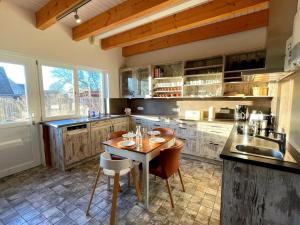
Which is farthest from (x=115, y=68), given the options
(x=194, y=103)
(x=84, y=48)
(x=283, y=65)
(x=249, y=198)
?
(x=249, y=198)

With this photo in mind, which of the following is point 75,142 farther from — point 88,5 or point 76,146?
point 88,5

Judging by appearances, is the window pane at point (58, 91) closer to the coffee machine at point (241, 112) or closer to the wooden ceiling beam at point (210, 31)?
the wooden ceiling beam at point (210, 31)

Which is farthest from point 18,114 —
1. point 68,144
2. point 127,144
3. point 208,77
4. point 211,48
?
point 211,48

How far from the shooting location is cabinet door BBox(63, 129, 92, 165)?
2963 mm

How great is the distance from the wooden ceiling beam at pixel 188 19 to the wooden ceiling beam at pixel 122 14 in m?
0.59

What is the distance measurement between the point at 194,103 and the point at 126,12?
247 centimetres

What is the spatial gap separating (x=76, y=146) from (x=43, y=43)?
2121mm

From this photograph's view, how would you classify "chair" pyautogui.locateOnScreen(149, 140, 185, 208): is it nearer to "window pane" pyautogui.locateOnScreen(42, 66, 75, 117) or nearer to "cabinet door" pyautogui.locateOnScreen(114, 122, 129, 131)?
"cabinet door" pyautogui.locateOnScreen(114, 122, 129, 131)

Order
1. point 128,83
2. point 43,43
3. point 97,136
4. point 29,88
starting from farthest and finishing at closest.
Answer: point 128,83, point 97,136, point 43,43, point 29,88

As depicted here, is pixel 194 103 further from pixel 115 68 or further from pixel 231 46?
pixel 115 68

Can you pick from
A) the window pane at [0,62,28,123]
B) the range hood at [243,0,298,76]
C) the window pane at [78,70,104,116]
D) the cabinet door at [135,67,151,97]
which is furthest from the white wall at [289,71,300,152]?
the window pane at [0,62,28,123]

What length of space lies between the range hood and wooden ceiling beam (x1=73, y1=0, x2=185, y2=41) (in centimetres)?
112

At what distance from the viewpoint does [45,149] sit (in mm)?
3160

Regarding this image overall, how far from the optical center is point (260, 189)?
48.2 inches
